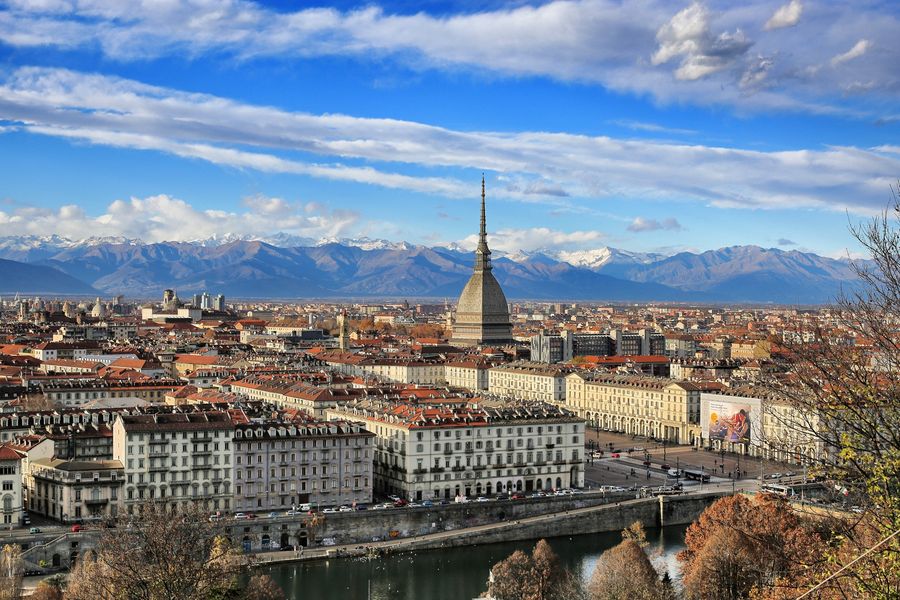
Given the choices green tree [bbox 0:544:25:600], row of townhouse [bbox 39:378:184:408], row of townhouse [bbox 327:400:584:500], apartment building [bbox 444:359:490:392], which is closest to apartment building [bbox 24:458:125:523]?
green tree [bbox 0:544:25:600]

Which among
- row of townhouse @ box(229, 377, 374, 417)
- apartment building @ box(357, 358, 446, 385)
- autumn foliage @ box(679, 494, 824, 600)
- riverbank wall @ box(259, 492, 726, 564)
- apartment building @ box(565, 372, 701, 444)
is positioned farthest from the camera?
apartment building @ box(357, 358, 446, 385)

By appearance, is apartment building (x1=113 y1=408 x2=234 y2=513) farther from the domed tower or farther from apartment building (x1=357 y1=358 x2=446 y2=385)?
the domed tower

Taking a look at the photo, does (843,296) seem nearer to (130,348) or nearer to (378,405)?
(378,405)

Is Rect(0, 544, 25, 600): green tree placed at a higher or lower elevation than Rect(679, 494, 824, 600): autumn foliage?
lower

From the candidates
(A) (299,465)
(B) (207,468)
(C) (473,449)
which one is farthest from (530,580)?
(C) (473,449)

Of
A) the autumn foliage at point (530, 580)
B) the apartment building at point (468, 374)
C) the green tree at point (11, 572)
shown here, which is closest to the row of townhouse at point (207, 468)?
the green tree at point (11, 572)

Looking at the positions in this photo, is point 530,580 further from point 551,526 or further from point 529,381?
point 529,381

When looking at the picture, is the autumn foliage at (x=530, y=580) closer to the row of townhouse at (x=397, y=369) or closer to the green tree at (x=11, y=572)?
the green tree at (x=11, y=572)
